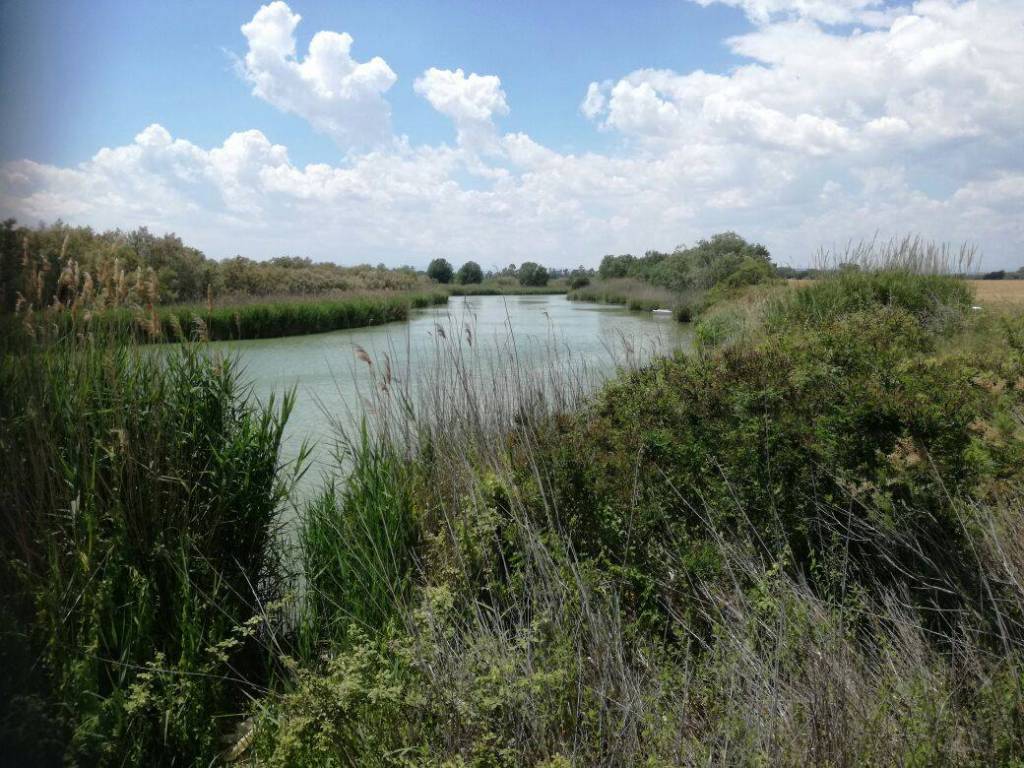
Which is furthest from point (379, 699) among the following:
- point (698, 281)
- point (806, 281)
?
point (698, 281)

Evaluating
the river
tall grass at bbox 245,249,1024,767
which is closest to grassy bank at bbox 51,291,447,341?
the river

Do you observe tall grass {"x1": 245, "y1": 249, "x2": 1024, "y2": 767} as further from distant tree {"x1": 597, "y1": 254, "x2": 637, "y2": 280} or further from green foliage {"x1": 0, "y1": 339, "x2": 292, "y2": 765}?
distant tree {"x1": 597, "y1": 254, "x2": 637, "y2": 280}

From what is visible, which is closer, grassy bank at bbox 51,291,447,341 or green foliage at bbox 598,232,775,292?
grassy bank at bbox 51,291,447,341

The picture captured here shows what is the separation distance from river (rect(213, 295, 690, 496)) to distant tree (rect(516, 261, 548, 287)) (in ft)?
140

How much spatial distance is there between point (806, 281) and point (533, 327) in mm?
6602

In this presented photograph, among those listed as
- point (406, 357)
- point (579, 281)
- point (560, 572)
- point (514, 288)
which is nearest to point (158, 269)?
point (406, 357)

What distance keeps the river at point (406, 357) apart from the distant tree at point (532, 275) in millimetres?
42706

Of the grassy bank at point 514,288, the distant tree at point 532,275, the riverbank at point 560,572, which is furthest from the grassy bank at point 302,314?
the distant tree at point 532,275

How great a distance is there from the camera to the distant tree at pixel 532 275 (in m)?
65.2

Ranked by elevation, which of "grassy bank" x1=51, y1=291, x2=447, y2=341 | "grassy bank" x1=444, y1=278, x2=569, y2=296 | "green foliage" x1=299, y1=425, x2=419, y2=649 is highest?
"grassy bank" x1=444, y1=278, x2=569, y2=296

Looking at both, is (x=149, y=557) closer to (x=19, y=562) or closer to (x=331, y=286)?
(x=19, y=562)

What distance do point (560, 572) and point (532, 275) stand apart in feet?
207

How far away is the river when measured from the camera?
566cm

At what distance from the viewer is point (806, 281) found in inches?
539
